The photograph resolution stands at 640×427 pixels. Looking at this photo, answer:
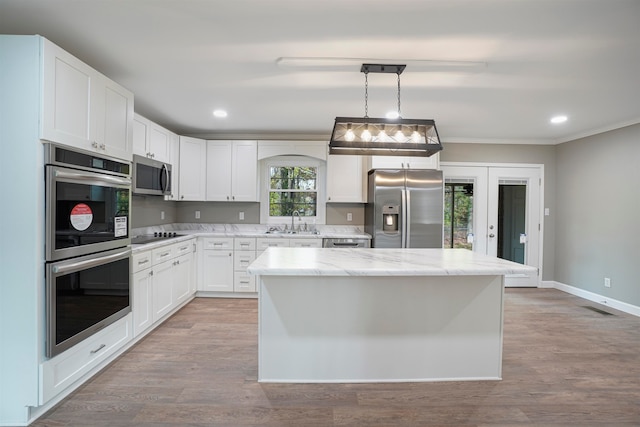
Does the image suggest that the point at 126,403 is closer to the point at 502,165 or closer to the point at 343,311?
the point at 343,311

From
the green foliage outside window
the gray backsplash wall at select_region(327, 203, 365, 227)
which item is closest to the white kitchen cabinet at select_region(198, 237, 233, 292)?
the green foliage outside window

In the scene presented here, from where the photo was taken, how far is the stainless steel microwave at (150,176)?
11.1 feet

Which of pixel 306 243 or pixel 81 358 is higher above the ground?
pixel 306 243

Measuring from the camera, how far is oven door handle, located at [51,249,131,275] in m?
1.97

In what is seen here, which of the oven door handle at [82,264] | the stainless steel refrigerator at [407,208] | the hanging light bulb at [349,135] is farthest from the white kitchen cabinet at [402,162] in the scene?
the oven door handle at [82,264]

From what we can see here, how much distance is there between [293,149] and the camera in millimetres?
4746

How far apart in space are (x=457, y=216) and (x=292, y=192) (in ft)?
8.72

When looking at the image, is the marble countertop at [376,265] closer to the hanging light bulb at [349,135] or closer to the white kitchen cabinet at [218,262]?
the hanging light bulb at [349,135]

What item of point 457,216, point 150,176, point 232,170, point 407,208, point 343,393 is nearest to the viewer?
point 343,393

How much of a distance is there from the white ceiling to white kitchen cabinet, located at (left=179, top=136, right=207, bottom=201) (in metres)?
0.80

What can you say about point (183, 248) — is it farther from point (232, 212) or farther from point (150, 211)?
point (232, 212)

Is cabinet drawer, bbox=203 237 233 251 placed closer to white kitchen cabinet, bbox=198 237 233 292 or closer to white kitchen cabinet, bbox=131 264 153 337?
white kitchen cabinet, bbox=198 237 233 292

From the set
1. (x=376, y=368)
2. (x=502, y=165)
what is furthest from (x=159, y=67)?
(x=502, y=165)

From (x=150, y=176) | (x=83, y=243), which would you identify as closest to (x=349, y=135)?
(x=83, y=243)
